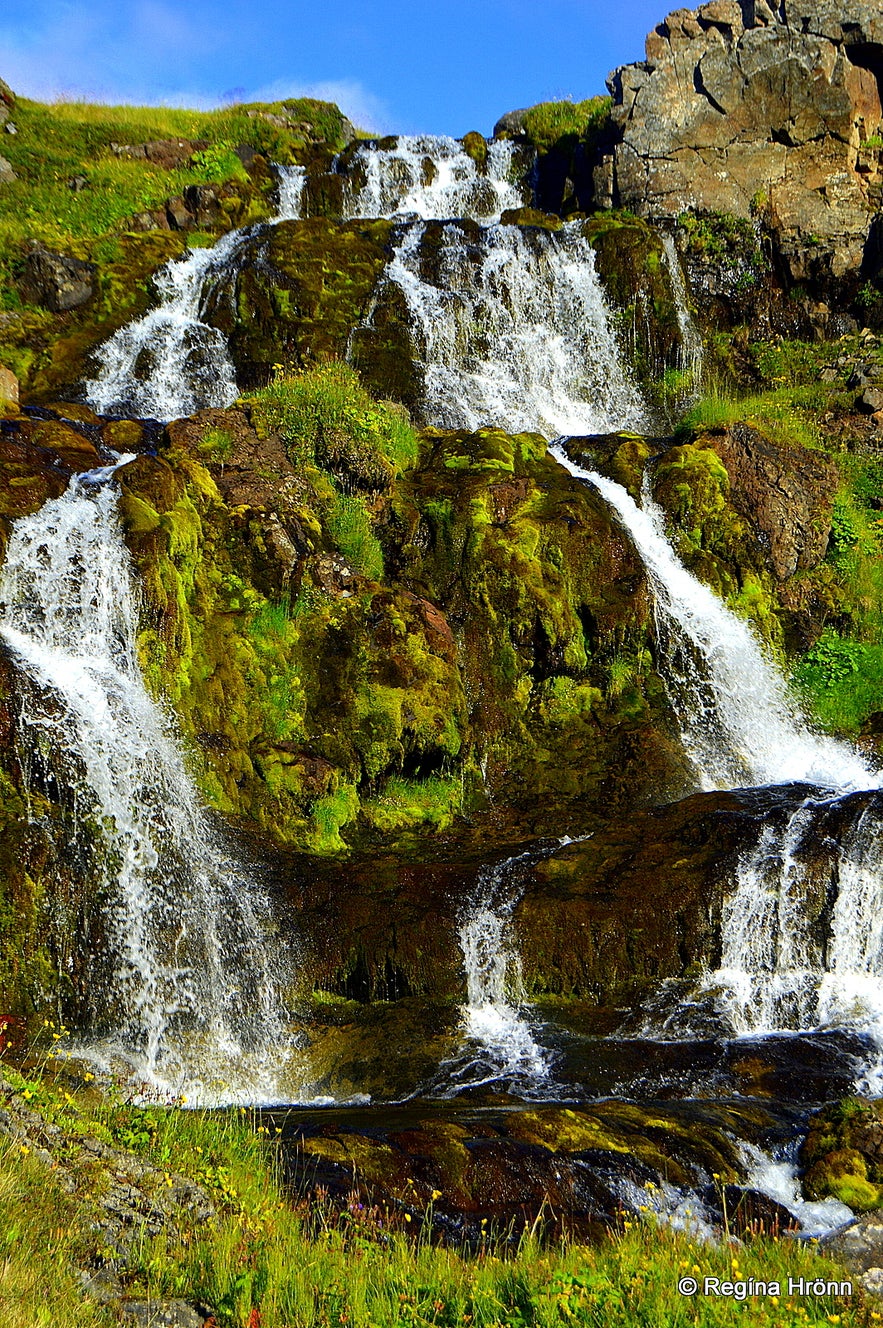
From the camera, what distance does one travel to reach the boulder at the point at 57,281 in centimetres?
2239

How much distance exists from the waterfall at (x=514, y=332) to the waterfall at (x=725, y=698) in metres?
5.38

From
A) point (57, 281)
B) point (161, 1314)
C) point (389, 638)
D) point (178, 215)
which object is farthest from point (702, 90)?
point (161, 1314)

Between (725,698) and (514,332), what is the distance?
1054 centimetres

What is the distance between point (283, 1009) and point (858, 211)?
22354 mm

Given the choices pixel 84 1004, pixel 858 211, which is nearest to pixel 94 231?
pixel 858 211

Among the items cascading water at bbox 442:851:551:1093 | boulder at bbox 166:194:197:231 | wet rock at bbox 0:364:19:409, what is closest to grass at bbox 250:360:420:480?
wet rock at bbox 0:364:19:409

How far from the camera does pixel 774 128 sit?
24.5 m

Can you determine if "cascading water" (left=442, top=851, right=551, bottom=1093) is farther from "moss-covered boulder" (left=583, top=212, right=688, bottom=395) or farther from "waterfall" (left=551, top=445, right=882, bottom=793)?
"moss-covered boulder" (left=583, top=212, right=688, bottom=395)

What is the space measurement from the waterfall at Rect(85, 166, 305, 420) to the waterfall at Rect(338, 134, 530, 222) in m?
6.03

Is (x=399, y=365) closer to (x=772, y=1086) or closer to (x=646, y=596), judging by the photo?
(x=646, y=596)

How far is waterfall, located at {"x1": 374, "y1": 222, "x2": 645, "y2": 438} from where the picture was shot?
20.5 metres

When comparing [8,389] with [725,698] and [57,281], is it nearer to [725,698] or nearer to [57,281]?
[57,281]

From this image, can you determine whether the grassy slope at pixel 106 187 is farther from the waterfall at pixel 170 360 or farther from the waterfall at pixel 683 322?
the waterfall at pixel 683 322

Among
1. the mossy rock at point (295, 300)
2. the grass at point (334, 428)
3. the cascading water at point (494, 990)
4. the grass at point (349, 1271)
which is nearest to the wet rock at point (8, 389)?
the grass at point (334, 428)
